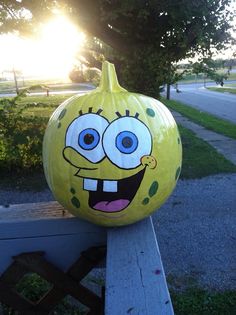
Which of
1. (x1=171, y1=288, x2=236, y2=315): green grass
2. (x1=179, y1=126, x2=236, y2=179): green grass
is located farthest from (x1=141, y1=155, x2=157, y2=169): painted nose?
(x1=179, y1=126, x2=236, y2=179): green grass

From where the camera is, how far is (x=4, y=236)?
203 centimetres

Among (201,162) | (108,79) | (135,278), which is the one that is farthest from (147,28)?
(135,278)

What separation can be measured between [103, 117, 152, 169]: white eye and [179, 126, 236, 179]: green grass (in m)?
5.06

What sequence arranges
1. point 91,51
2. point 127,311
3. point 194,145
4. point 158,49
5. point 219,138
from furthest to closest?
point 219,138 → point 194,145 → point 91,51 → point 158,49 → point 127,311

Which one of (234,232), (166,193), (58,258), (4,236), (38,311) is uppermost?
(166,193)

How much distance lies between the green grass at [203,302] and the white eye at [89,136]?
180 cm

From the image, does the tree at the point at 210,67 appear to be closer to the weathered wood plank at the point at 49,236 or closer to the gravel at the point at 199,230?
the gravel at the point at 199,230

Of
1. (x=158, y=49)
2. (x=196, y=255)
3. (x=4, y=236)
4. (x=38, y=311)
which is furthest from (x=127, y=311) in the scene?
(x=158, y=49)

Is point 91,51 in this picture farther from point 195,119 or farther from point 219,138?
point 195,119

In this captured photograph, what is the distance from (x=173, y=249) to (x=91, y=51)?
5251 mm

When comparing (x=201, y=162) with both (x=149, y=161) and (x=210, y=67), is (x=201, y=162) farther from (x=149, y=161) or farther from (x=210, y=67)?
(x=149, y=161)

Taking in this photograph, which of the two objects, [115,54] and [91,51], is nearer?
[115,54]

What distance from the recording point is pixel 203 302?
10.3 feet

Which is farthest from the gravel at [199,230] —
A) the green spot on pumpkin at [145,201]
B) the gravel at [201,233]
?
the green spot on pumpkin at [145,201]
